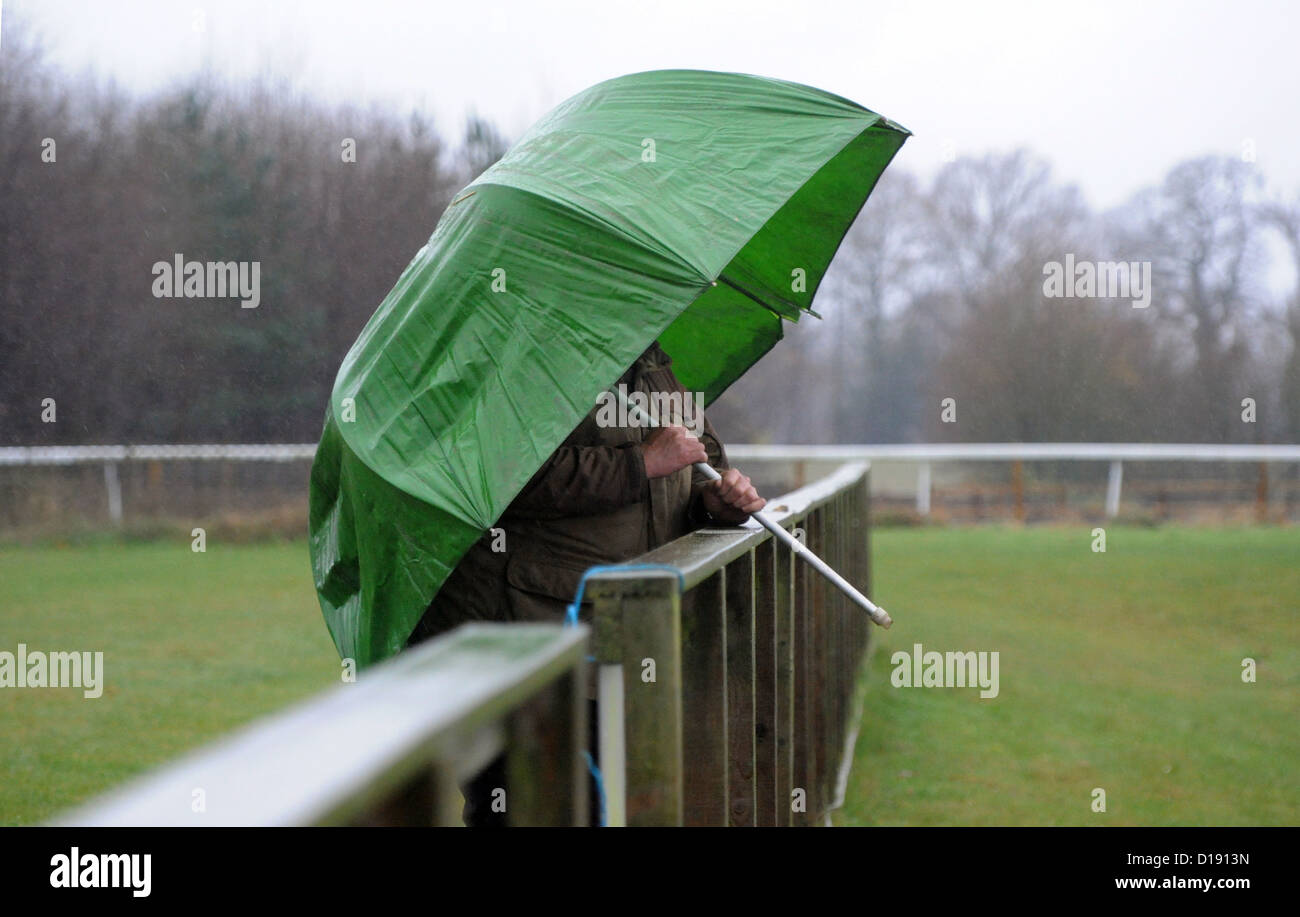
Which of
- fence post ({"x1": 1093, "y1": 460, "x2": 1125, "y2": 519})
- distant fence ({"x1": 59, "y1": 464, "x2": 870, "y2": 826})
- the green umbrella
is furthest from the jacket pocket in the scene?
fence post ({"x1": 1093, "y1": 460, "x2": 1125, "y2": 519})

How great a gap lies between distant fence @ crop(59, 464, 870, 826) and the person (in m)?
0.22

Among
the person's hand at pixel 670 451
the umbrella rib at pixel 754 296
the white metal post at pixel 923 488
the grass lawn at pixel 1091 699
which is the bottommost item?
the grass lawn at pixel 1091 699

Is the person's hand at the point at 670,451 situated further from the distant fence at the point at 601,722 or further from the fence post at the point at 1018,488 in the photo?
the fence post at the point at 1018,488

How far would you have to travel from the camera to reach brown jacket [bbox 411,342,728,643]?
2.98 metres

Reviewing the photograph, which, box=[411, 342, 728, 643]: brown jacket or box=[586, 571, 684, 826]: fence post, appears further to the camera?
box=[411, 342, 728, 643]: brown jacket

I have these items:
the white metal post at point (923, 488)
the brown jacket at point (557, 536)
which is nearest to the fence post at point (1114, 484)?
the white metal post at point (923, 488)

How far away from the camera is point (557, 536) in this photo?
3053 mm

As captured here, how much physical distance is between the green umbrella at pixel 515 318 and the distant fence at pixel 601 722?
1.58 ft

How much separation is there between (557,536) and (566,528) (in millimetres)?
28

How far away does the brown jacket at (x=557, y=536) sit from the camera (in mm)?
2977

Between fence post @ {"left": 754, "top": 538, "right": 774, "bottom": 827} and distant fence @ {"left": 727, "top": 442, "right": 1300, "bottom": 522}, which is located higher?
fence post @ {"left": 754, "top": 538, "right": 774, "bottom": 827}

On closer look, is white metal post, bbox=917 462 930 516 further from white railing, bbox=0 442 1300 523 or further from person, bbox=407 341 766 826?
person, bbox=407 341 766 826

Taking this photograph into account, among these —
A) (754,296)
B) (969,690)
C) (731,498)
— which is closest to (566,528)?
(731,498)
